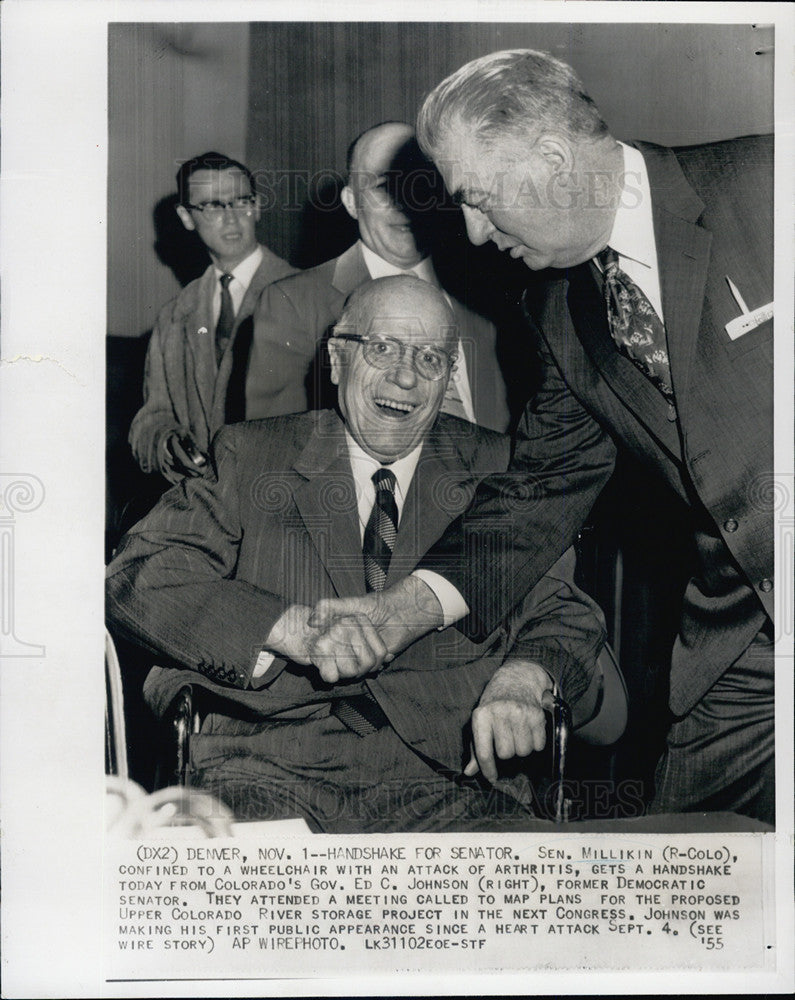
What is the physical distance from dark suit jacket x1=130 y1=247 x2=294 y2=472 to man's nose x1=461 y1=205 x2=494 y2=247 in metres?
0.68

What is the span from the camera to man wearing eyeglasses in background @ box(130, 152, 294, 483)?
3584 mm

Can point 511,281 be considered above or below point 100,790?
above

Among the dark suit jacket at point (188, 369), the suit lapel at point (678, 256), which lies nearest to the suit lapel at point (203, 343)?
the dark suit jacket at point (188, 369)

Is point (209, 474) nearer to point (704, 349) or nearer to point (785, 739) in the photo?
point (704, 349)

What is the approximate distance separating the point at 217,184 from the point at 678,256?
1.73m

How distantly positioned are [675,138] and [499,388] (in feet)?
3.81

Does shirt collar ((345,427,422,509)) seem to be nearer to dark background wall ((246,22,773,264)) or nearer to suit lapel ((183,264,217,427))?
suit lapel ((183,264,217,427))

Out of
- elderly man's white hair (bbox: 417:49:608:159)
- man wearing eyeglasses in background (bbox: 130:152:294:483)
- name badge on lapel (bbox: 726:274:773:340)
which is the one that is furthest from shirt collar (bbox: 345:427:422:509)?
name badge on lapel (bbox: 726:274:773:340)

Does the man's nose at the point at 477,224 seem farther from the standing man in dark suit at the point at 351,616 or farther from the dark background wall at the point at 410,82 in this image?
the dark background wall at the point at 410,82

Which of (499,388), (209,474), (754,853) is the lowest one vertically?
(754,853)

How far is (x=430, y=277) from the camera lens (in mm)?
3590

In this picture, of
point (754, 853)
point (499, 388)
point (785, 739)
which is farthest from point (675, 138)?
point (754, 853)

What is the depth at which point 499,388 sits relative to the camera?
3.60m

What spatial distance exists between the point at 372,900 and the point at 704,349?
237cm
